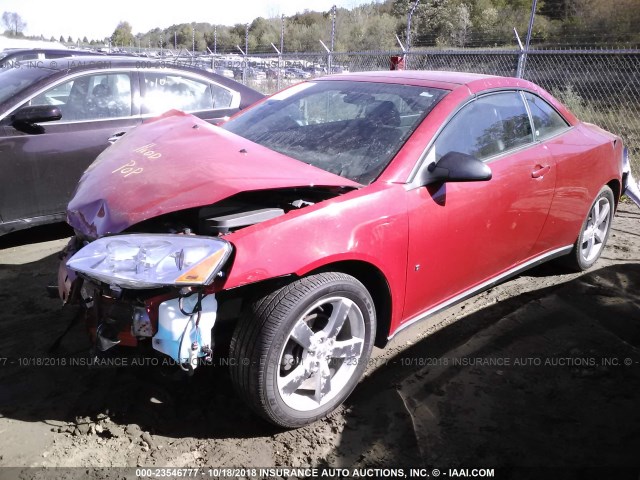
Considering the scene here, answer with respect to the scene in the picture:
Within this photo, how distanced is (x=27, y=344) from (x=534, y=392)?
2.87 meters

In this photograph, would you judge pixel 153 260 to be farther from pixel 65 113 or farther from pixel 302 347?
pixel 65 113

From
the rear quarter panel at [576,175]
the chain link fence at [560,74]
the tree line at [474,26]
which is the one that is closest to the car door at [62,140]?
the rear quarter panel at [576,175]

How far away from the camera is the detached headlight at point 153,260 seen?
2043mm

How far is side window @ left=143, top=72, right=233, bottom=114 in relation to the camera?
16.7ft

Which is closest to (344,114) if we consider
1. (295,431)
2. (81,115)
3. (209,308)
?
(209,308)

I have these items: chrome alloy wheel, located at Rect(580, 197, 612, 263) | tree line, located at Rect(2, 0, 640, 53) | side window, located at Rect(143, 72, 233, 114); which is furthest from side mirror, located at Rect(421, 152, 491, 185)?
tree line, located at Rect(2, 0, 640, 53)

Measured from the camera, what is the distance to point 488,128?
322cm

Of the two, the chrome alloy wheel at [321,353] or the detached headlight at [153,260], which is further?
the chrome alloy wheel at [321,353]

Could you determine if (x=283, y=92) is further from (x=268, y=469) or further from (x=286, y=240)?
(x=268, y=469)

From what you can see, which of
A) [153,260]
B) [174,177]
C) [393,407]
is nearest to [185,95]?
[174,177]

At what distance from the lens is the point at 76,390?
2.65 meters

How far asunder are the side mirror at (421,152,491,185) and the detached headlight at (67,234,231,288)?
1.18 metres

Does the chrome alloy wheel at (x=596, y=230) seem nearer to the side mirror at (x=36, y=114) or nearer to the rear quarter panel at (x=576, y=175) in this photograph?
the rear quarter panel at (x=576, y=175)

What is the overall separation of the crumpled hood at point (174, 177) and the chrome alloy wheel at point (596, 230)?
2616mm
